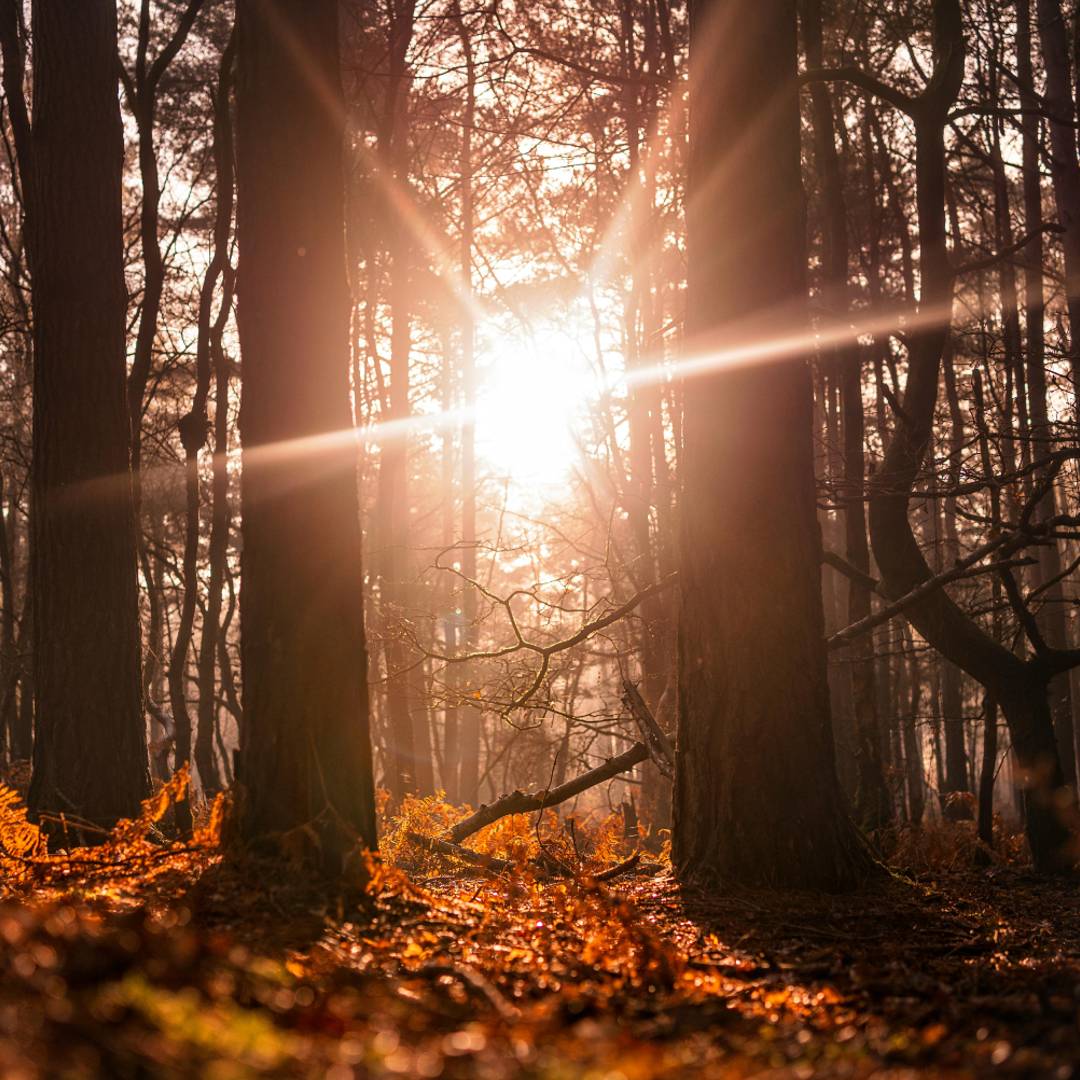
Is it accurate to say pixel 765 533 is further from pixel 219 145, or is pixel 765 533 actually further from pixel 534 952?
pixel 219 145

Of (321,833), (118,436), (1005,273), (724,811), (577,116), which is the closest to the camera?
(321,833)

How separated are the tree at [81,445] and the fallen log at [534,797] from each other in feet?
6.90

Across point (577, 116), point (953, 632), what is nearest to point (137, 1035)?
point (953, 632)

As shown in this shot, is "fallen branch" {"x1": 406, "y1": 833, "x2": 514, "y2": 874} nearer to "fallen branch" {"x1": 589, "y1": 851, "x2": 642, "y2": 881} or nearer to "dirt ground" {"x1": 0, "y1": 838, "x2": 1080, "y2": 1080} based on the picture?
"fallen branch" {"x1": 589, "y1": 851, "x2": 642, "y2": 881}

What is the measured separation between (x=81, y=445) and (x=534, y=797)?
12.2 ft

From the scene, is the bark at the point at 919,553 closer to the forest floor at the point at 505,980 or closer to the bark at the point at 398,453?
the forest floor at the point at 505,980

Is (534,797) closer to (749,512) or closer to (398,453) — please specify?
(749,512)

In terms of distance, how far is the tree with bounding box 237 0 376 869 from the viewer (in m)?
3.87

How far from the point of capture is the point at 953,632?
7.99 m

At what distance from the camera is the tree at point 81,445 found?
638cm

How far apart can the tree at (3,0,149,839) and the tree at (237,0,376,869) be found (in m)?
2.92

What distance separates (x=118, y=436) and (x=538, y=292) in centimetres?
1139

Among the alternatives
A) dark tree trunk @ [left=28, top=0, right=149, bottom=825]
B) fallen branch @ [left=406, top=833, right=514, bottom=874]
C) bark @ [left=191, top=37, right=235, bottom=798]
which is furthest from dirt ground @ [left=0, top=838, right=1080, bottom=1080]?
bark @ [left=191, top=37, right=235, bottom=798]

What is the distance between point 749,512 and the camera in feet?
16.8
